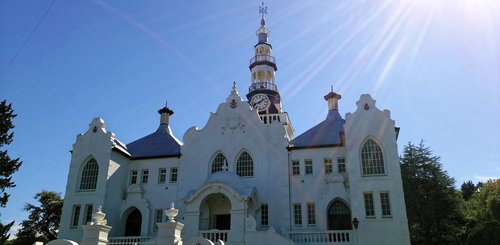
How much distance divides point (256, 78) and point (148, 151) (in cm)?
1577

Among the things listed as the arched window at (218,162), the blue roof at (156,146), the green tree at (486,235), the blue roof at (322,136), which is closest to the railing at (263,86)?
the blue roof at (156,146)

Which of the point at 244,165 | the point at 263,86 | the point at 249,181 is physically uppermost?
the point at 263,86

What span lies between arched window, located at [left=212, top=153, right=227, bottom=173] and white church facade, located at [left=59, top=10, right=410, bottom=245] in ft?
0.25

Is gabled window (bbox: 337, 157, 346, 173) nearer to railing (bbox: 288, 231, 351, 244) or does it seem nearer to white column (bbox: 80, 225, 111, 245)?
railing (bbox: 288, 231, 351, 244)

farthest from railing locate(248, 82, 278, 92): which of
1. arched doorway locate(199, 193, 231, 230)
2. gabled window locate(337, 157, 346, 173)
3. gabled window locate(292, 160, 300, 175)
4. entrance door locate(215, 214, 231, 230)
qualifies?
entrance door locate(215, 214, 231, 230)

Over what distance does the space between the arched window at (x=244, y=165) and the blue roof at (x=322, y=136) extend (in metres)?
3.31

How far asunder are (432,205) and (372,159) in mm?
14267

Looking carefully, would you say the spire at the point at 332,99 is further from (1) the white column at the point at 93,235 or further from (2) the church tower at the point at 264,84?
(1) the white column at the point at 93,235

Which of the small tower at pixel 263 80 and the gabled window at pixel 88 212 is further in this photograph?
the small tower at pixel 263 80

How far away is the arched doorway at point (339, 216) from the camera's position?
83.8ft

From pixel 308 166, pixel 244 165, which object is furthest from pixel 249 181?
pixel 308 166

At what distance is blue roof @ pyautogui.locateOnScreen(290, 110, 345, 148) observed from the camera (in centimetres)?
2777

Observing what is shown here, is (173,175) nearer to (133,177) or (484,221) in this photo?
(133,177)

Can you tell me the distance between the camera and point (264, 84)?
42.0m
